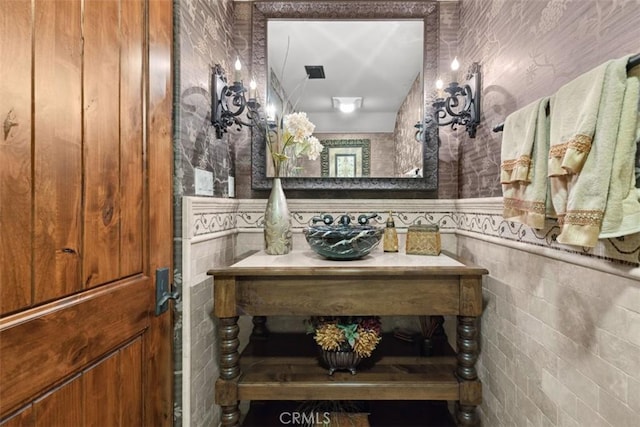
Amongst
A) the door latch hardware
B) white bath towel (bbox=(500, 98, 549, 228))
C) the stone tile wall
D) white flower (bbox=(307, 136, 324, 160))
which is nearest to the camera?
the stone tile wall

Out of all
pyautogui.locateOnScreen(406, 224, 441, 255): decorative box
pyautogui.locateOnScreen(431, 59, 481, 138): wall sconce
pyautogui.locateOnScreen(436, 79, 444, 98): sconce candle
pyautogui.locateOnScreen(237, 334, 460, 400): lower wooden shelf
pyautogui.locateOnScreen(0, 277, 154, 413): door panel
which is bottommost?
pyautogui.locateOnScreen(237, 334, 460, 400): lower wooden shelf

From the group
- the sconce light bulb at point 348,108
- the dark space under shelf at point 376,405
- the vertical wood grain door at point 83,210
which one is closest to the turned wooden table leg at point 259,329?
the dark space under shelf at point 376,405

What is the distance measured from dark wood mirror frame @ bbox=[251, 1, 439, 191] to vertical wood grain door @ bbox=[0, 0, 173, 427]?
621 mm

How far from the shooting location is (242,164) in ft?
5.13

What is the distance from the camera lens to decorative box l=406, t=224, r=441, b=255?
1315 mm

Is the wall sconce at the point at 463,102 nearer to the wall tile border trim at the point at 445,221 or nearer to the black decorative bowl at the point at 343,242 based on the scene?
the wall tile border trim at the point at 445,221

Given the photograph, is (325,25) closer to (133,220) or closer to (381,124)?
(381,124)

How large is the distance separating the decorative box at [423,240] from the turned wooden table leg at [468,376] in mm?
322

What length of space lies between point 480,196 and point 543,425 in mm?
800

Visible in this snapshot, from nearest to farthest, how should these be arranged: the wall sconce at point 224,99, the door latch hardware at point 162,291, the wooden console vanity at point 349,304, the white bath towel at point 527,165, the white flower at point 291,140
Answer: the white bath towel at point 527,165 → the door latch hardware at point 162,291 → the wooden console vanity at point 349,304 → the wall sconce at point 224,99 → the white flower at point 291,140

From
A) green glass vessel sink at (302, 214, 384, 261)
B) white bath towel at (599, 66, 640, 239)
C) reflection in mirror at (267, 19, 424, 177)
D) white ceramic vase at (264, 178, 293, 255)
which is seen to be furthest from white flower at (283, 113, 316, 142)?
white bath towel at (599, 66, 640, 239)

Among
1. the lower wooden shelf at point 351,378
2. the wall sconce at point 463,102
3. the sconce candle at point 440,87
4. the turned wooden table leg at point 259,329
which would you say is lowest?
the lower wooden shelf at point 351,378

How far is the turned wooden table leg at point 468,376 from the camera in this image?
3.47 ft

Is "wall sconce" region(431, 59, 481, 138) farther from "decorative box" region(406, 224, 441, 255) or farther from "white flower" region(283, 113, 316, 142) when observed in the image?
"white flower" region(283, 113, 316, 142)
